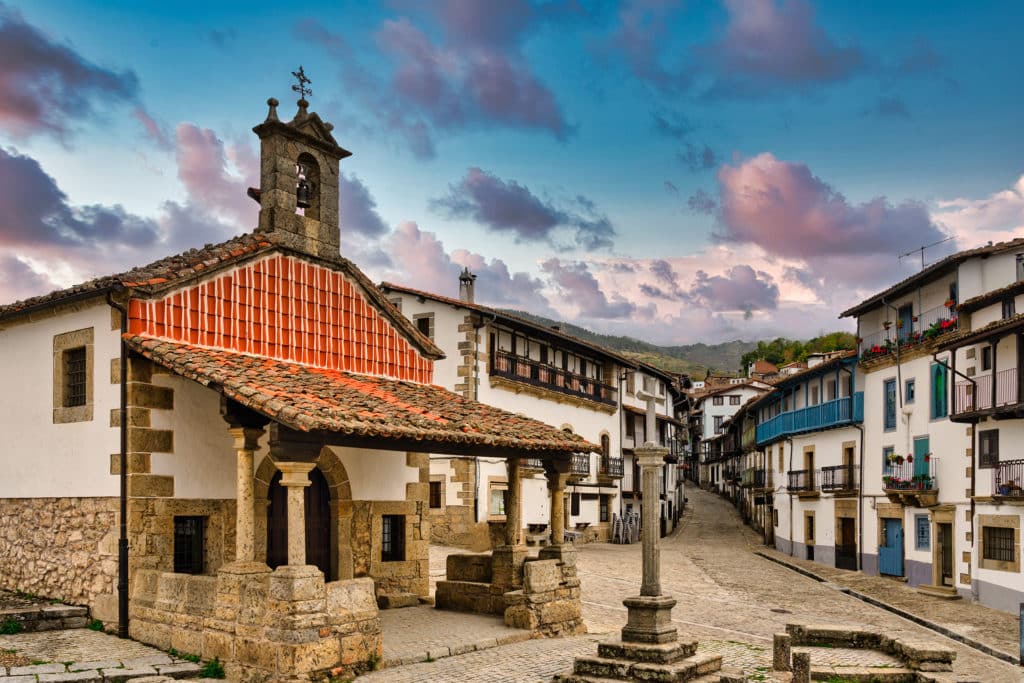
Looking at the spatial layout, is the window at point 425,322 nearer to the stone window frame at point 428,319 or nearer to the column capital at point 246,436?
the stone window frame at point 428,319

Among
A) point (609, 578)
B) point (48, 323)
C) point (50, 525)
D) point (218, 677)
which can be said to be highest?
point (48, 323)

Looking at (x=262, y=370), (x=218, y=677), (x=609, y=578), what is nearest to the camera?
(x=218, y=677)

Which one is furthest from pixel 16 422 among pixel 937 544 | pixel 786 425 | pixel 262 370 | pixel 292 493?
pixel 786 425

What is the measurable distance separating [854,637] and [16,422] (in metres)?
13.3

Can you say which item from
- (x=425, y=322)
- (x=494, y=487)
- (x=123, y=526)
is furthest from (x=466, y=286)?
(x=123, y=526)

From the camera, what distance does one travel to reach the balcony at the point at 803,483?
3303cm

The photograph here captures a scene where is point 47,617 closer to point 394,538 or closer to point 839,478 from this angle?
point 394,538

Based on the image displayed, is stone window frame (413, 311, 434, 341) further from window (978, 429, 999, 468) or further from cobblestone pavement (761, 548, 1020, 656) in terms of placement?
window (978, 429, 999, 468)

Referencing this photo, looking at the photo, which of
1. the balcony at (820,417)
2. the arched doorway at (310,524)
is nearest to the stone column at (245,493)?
the arched doorway at (310,524)

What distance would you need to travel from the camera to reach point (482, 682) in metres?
10.9

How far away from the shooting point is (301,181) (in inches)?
624

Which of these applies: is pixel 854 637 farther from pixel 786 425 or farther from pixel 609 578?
pixel 786 425

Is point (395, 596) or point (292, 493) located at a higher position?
point (292, 493)

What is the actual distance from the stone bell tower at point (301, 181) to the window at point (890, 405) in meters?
18.5
